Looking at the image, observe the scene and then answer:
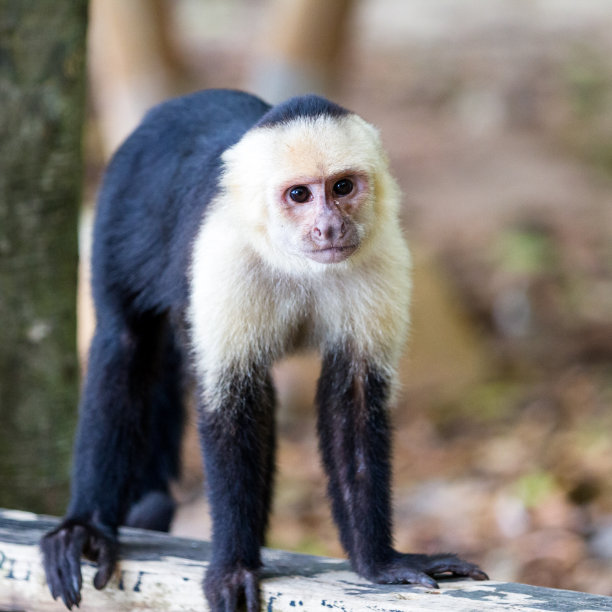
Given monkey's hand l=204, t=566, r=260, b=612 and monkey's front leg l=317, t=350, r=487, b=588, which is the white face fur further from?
monkey's hand l=204, t=566, r=260, b=612

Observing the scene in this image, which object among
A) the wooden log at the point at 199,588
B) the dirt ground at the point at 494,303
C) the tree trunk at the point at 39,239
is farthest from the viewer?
the dirt ground at the point at 494,303

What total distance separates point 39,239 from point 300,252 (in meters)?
1.15

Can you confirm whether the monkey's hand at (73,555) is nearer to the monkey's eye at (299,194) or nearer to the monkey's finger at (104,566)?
the monkey's finger at (104,566)

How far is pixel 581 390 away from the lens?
6.06 meters

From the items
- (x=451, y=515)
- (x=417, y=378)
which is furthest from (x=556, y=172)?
(x=451, y=515)

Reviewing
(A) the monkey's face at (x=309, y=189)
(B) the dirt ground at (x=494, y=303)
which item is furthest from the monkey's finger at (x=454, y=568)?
(B) the dirt ground at (x=494, y=303)

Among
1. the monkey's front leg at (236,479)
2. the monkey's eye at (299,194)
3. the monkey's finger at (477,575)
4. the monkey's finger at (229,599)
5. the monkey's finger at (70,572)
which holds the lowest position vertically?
the monkey's finger at (229,599)

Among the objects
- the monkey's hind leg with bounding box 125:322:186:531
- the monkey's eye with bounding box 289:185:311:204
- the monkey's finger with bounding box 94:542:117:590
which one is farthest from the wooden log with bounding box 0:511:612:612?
the monkey's eye with bounding box 289:185:311:204

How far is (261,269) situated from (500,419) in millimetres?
3786

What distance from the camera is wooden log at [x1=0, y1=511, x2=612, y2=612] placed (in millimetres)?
2203

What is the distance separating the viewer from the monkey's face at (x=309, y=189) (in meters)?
2.27

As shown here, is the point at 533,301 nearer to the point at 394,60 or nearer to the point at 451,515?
the point at 451,515

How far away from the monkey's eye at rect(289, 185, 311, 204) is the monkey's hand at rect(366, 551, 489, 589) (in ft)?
3.00

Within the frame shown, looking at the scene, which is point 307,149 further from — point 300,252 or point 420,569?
point 420,569
